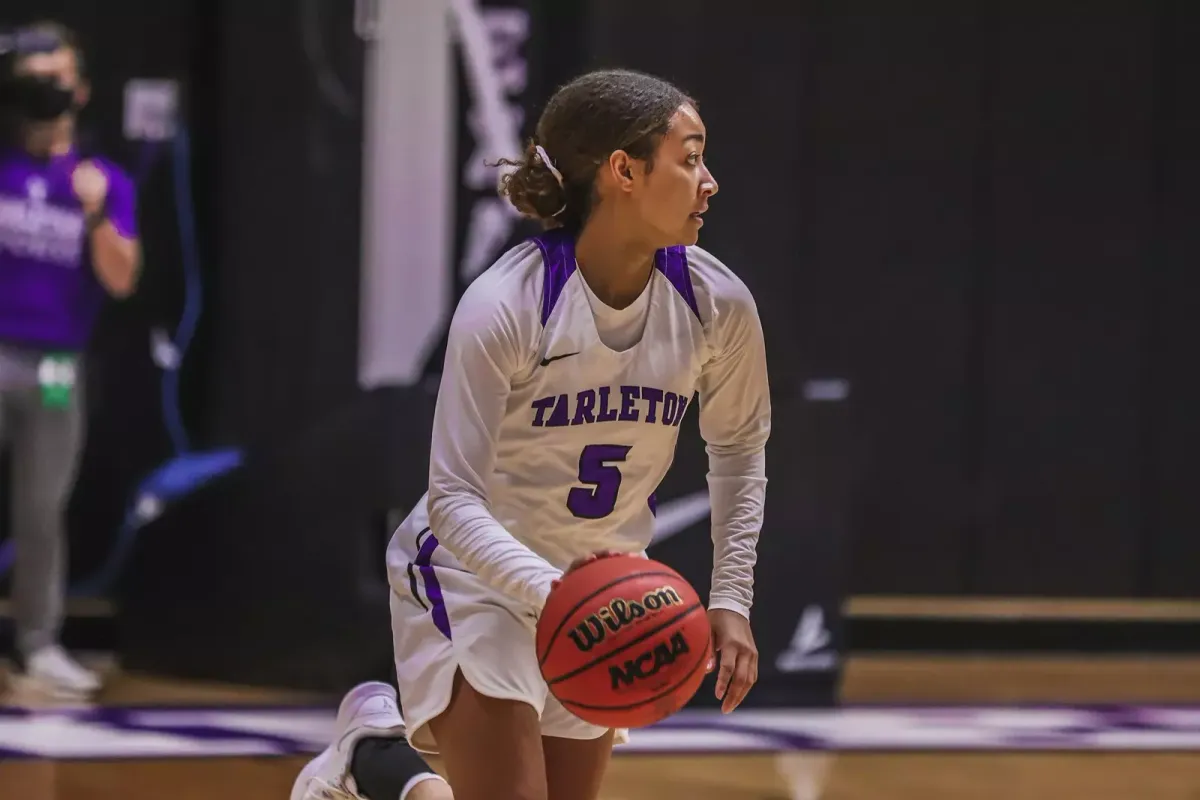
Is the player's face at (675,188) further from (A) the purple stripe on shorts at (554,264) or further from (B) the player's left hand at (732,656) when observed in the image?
(B) the player's left hand at (732,656)

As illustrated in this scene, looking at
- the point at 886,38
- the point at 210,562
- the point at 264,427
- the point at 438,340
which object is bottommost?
the point at 210,562

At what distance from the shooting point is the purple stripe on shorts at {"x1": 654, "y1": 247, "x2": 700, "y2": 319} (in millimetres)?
2324

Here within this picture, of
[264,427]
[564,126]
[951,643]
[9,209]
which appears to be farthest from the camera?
[951,643]

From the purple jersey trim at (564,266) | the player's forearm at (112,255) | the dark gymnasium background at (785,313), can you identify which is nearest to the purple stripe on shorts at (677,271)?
the purple jersey trim at (564,266)

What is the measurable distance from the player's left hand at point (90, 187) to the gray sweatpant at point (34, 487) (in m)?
0.50

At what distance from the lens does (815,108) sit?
6281 mm

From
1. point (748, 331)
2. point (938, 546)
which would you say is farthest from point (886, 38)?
point (748, 331)

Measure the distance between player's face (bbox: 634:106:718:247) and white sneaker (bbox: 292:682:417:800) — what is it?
96 centimetres

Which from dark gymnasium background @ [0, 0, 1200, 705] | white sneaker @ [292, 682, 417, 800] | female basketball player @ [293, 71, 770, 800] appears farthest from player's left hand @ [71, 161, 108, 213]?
female basketball player @ [293, 71, 770, 800]

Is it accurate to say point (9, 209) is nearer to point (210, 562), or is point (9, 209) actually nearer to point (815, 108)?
point (210, 562)

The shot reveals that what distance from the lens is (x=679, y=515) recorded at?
176 inches

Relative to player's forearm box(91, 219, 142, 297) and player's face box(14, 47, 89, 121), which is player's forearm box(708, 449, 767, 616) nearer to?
player's forearm box(91, 219, 142, 297)

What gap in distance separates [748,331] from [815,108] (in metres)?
4.15

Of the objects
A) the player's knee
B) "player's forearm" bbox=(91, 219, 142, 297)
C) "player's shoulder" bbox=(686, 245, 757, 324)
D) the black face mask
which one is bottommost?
the player's knee
